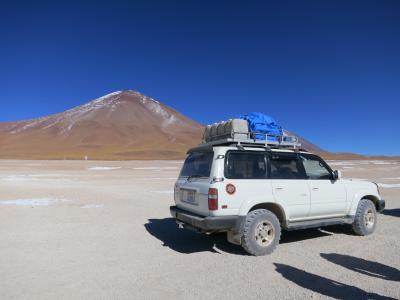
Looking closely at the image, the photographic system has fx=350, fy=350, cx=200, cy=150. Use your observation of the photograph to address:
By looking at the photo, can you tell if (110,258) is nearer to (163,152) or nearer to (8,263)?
(8,263)

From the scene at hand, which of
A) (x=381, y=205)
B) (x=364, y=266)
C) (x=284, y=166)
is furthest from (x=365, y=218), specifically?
(x=284, y=166)

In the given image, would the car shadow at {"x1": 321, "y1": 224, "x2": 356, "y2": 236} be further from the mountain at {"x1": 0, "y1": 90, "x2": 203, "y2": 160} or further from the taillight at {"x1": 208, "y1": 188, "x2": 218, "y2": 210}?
the mountain at {"x1": 0, "y1": 90, "x2": 203, "y2": 160}

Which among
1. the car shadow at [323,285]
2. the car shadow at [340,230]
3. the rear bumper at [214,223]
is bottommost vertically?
the car shadow at [323,285]

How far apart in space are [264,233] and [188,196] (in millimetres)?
1577

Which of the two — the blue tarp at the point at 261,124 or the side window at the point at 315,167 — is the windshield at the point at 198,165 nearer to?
the blue tarp at the point at 261,124

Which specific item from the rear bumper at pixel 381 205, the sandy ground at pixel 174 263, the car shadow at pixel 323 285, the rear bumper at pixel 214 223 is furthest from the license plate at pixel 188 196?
the rear bumper at pixel 381 205

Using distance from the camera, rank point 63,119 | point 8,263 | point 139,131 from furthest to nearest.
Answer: point 63,119 → point 139,131 → point 8,263

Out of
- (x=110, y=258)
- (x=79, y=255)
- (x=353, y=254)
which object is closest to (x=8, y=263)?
(x=79, y=255)

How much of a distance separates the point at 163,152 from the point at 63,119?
288ft

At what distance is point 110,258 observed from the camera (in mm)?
6148

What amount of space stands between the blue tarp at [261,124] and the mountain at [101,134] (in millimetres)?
101218

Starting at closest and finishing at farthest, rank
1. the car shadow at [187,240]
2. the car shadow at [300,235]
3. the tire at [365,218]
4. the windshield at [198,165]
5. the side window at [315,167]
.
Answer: the windshield at [198,165]
the car shadow at [187,240]
the side window at [315,167]
the car shadow at [300,235]
the tire at [365,218]

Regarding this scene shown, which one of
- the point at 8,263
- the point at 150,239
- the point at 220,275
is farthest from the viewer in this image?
the point at 150,239

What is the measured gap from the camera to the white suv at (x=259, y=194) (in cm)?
603
